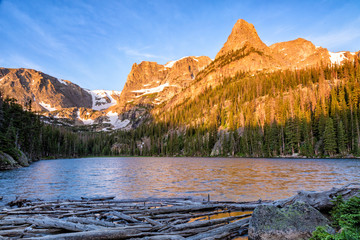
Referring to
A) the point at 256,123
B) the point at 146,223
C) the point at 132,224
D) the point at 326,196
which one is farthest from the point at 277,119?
A: the point at 132,224

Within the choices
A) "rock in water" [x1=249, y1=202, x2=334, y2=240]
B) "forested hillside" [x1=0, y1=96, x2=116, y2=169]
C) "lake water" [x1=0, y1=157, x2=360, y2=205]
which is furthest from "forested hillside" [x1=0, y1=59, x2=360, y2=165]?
"rock in water" [x1=249, y1=202, x2=334, y2=240]

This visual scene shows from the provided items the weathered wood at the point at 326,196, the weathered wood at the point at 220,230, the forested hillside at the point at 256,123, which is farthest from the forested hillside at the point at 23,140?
the weathered wood at the point at 326,196

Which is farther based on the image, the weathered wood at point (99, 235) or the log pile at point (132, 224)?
the log pile at point (132, 224)

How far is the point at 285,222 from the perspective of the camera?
720cm

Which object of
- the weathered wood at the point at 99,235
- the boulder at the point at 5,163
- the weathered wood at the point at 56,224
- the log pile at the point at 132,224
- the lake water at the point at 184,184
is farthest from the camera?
the boulder at the point at 5,163

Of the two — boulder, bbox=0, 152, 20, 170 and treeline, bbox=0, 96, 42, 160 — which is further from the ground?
treeline, bbox=0, 96, 42, 160

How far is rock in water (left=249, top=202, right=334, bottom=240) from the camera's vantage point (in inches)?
271

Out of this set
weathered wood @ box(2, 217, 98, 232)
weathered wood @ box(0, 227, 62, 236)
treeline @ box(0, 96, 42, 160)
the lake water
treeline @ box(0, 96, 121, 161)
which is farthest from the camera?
treeline @ box(0, 96, 121, 161)

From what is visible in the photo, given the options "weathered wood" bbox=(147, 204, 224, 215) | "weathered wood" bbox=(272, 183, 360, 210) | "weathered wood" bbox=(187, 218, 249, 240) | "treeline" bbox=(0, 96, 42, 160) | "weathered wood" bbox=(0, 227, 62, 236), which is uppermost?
"treeline" bbox=(0, 96, 42, 160)

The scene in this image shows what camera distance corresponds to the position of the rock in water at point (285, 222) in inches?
271

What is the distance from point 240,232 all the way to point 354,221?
3.78 m

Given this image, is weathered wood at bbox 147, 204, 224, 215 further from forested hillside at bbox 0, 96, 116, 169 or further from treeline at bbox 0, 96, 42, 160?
treeline at bbox 0, 96, 42, 160

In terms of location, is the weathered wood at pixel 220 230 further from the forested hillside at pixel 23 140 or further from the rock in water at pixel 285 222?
the forested hillside at pixel 23 140

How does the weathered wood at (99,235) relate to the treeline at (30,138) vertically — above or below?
below
